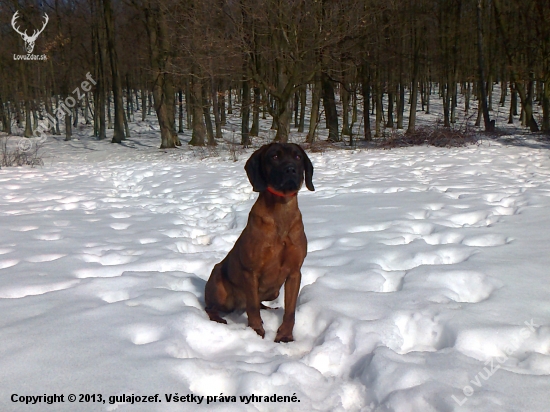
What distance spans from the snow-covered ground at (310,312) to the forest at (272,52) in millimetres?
9784

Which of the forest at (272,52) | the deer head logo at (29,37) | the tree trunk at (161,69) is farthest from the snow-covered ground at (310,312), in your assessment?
the deer head logo at (29,37)

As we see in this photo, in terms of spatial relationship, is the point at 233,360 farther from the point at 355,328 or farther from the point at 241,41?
the point at 241,41

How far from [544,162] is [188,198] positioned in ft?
26.1

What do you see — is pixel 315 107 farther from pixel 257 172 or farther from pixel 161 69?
pixel 257 172

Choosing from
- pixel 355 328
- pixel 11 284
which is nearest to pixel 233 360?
pixel 355 328

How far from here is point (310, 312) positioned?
279 centimetres

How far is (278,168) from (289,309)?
0.87m

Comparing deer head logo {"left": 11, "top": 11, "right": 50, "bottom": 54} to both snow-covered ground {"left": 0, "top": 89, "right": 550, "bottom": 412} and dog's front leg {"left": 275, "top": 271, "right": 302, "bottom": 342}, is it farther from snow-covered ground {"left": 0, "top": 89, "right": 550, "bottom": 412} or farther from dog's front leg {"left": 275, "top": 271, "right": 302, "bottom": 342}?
dog's front leg {"left": 275, "top": 271, "right": 302, "bottom": 342}

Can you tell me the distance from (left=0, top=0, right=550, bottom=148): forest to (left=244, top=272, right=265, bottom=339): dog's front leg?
12.0 meters

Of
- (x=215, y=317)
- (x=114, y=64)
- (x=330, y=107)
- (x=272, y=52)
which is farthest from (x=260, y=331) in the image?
(x=114, y=64)

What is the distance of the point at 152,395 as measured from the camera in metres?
1.78

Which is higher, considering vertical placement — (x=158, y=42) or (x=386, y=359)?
(x=158, y=42)

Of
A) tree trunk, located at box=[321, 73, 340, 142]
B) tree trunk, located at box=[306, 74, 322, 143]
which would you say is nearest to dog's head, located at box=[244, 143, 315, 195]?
tree trunk, located at box=[306, 74, 322, 143]

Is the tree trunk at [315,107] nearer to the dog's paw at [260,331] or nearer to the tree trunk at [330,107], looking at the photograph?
the tree trunk at [330,107]
